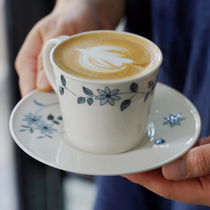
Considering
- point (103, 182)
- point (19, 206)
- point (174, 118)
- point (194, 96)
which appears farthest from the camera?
point (19, 206)

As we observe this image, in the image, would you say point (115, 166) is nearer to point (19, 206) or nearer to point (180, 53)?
point (180, 53)

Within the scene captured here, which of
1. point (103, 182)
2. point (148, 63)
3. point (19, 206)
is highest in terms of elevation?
point (148, 63)

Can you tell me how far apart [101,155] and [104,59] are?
0.64 ft

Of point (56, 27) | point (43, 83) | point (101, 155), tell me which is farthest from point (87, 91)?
point (56, 27)

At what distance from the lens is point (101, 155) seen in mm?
576

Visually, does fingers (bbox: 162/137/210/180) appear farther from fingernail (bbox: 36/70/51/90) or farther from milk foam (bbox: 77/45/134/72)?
fingernail (bbox: 36/70/51/90)

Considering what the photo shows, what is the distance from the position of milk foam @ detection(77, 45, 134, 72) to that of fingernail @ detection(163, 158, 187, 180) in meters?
0.22

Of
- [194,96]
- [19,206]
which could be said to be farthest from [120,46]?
[19,206]

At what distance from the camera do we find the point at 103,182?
101 cm

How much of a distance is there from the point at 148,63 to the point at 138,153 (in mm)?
183

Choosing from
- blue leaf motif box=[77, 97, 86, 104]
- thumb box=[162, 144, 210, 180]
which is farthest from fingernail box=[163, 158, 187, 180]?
blue leaf motif box=[77, 97, 86, 104]

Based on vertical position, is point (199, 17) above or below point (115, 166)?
above

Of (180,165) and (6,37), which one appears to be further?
(6,37)

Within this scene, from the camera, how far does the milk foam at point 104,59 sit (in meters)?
0.56
